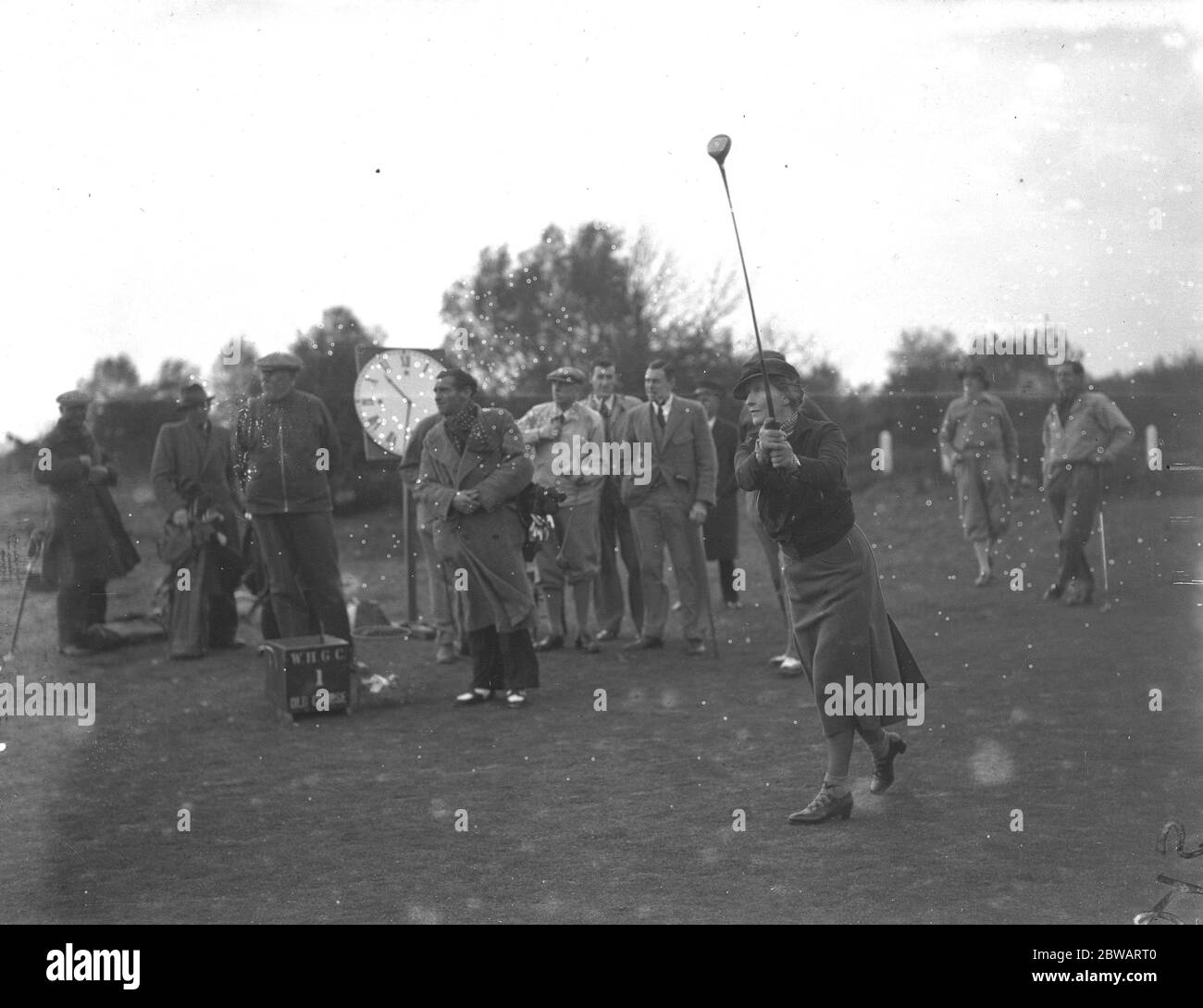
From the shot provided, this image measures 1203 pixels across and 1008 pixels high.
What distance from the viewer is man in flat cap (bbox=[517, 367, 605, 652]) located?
389 inches

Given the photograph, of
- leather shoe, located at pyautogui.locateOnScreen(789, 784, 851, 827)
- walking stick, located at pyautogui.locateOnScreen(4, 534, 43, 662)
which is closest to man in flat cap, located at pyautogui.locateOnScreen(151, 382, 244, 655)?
walking stick, located at pyautogui.locateOnScreen(4, 534, 43, 662)

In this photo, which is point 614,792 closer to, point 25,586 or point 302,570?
point 302,570

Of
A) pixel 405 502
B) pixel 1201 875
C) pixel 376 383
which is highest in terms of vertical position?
pixel 376 383

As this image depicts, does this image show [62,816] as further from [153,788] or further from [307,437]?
[307,437]

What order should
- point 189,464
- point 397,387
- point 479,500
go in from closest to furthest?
point 479,500
point 189,464
point 397,387

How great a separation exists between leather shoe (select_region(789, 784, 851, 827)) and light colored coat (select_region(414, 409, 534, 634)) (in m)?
2.78

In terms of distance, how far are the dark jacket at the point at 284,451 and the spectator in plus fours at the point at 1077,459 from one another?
5412 millimetres

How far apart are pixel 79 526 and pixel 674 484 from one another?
4.05 m

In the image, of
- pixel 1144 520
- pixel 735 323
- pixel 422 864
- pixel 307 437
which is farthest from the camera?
pixel 735 323

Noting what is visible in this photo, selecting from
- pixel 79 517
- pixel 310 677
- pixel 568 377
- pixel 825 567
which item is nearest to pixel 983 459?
pixel 568 377

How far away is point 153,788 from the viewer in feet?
21.1

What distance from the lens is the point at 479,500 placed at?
7883 millimetres

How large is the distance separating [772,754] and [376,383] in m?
5.36
